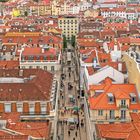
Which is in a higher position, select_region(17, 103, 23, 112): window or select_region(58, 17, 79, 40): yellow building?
select_region(17, 103, 23, 112): window

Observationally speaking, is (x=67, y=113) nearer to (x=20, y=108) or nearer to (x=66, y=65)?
(x=20, y=108)

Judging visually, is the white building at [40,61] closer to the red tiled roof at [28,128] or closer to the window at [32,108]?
the window at [32,108]

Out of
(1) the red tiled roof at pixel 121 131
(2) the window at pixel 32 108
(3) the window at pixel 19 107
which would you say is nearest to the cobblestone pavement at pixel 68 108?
(2) the window at pixel 32 108

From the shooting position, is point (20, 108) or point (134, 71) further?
point (134, 71)

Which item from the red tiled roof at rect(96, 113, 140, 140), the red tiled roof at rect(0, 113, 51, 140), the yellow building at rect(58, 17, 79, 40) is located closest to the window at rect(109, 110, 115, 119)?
the red tiled roof at rect(96, 113, 140, 140)

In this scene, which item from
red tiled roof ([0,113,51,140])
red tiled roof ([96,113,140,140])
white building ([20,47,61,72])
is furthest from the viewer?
white building ([20,47,61,72])

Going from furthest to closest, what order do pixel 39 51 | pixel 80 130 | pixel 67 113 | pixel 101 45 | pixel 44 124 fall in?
pixel 101 45 < pixel 39 51 < pixel 67 113 < pixel 80 130 < pixel 44 124

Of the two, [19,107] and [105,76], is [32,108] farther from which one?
[105,76]

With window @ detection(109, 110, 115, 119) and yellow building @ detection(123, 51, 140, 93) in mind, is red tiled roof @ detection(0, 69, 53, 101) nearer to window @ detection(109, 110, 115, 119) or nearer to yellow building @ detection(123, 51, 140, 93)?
window @ detection(109, 110, 115, 119)

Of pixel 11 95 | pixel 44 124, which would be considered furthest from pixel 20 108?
pixel 44 124

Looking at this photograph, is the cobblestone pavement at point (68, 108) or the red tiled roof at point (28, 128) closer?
the red tiled roof at point (28, 128)

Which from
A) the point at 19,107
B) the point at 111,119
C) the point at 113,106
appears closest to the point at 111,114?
the point at 111,119
